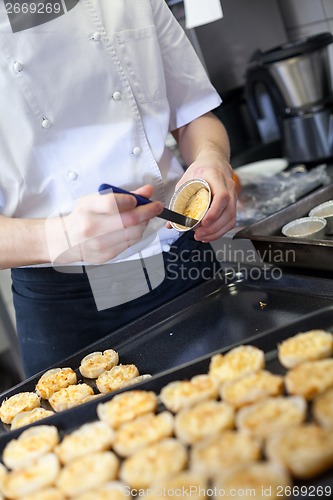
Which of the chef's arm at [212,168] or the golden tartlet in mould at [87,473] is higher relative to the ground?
the chef's arm at [212,168]

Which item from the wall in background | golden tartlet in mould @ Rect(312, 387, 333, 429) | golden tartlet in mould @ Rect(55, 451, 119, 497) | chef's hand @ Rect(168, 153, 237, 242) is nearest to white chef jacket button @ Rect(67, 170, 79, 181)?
chef's hand @ Rect(168, 153, 237, 242)

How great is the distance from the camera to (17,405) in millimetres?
1304

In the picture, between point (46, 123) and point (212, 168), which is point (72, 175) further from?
point (212, 168)

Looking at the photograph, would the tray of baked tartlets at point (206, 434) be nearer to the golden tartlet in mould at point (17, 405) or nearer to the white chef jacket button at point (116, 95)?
the golden tartlet in mould at point (17, 405)

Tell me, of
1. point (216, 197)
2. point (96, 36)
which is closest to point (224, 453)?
point (216, 197)

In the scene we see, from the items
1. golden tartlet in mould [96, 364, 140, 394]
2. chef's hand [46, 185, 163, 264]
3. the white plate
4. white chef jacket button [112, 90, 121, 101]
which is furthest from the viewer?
the white plate

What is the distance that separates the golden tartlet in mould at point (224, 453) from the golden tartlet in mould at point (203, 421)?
0.04 metres

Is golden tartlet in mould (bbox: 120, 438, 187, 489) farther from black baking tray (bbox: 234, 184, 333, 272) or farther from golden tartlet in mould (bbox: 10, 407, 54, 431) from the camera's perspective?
black baking tray (bbox: 234, 184, 333, 272)

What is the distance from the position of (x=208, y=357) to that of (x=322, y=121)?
158cm

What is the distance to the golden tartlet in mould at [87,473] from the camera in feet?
3.06

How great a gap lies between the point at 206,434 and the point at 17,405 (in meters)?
0.51

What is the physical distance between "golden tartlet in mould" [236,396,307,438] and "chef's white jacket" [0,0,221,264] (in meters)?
0.72

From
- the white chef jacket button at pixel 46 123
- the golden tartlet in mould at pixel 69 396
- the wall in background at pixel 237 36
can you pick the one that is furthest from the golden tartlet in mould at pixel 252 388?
the wall in background at pixel 237 36

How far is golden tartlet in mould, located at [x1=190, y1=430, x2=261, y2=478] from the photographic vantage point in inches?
34.1
